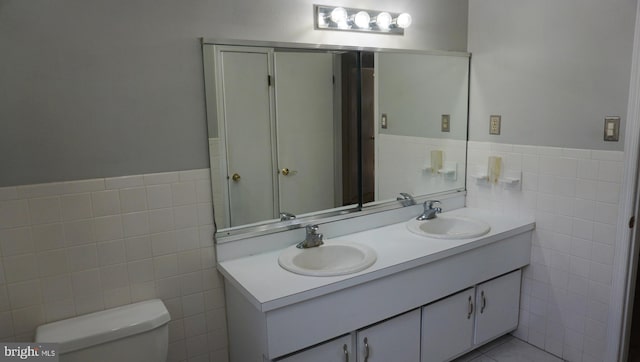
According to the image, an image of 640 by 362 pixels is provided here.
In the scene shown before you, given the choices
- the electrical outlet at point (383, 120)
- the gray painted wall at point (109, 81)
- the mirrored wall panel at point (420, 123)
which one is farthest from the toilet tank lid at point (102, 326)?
the electrical outlet at point (383, 120)

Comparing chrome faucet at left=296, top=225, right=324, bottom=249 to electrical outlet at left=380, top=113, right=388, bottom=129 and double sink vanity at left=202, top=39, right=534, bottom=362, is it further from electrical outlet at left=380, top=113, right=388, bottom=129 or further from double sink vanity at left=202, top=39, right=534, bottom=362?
electrical outlet at left=380, top=113, right=388, bottom=129

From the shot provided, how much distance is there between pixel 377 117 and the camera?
102 inches

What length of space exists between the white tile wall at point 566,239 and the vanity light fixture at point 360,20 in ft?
3.21

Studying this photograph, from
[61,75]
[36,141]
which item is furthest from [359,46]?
[36,141]

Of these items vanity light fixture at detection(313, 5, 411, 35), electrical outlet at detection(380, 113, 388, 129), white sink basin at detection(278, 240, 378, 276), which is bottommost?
white sink basin at detection(278, 240, 378, 276)

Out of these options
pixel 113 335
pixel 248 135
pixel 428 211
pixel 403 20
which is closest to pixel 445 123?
pixel 428 211

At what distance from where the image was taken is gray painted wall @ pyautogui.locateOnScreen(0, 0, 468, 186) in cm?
163

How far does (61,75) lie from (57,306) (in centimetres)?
92

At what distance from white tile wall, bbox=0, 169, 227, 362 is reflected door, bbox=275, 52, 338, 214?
1.49ft

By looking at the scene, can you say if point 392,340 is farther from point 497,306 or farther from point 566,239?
point 566,239

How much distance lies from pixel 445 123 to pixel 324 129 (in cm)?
93

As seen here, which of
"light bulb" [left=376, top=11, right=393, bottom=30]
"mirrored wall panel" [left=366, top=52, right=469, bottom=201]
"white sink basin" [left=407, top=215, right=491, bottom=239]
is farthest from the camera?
"mirrored wall panel" [left=366, top=52, right=469, bottom=201]

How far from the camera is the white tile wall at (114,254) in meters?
1.69

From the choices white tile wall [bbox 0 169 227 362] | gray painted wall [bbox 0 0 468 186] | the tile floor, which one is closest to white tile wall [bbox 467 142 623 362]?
the tile floor
